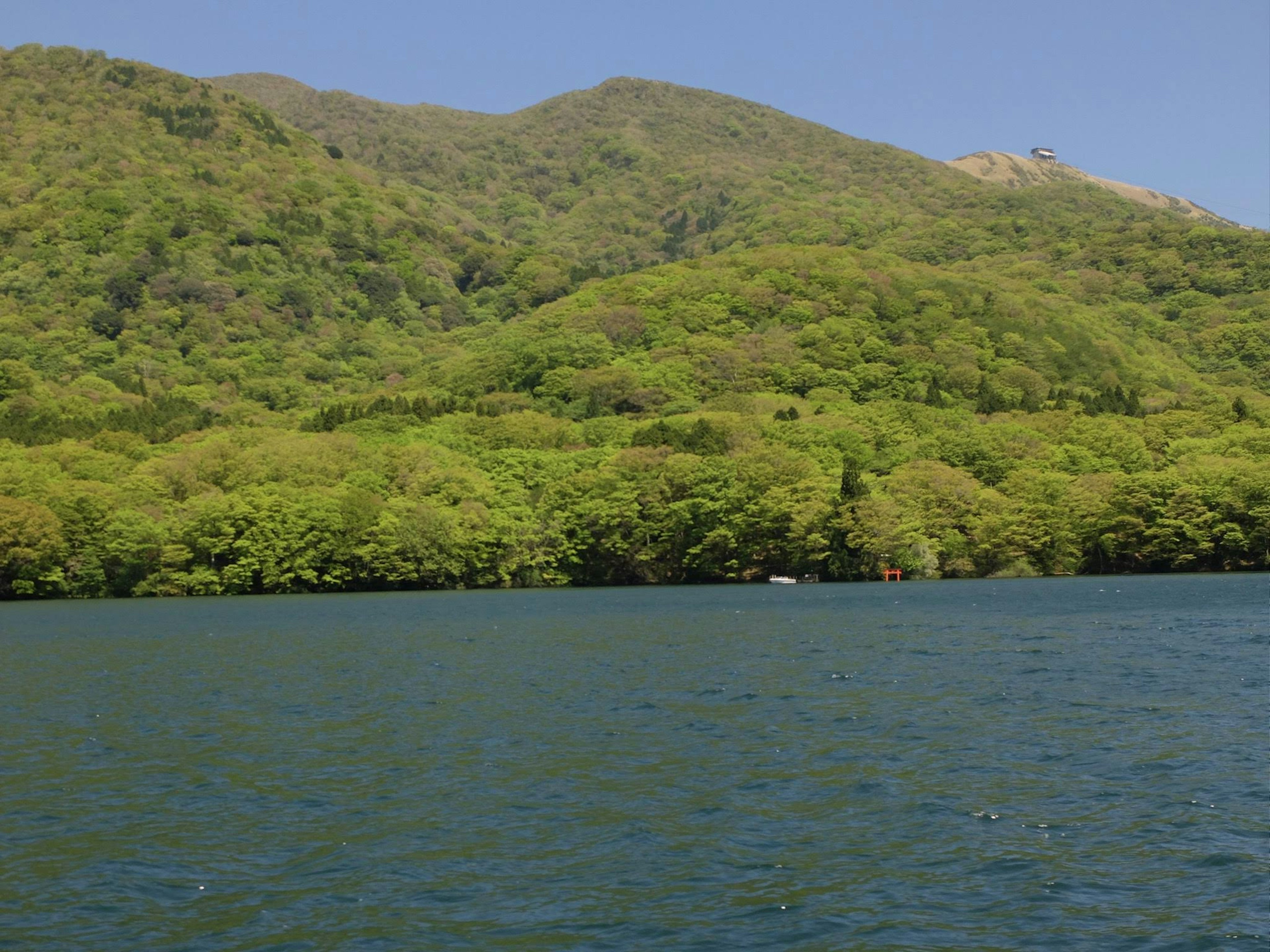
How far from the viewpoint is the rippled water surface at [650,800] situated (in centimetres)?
1558

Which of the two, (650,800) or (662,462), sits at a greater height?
(662,462)

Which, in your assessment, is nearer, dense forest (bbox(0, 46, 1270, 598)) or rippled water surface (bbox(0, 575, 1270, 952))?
rippled water surface (bbox(0, 575, 1270, 952))

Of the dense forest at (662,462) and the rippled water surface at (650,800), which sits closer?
the rippled water surface at (650,800)

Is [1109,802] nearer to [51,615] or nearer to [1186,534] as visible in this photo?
[51,615]

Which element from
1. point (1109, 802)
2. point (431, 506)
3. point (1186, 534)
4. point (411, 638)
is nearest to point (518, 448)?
point (431, 506)

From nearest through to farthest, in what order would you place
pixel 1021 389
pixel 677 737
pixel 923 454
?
pixel 677 737 < pixel 923 454 < pixel 1021 389

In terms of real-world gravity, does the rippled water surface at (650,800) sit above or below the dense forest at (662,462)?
below

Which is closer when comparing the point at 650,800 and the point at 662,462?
the point at 650,800

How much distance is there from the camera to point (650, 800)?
21578 millimetres

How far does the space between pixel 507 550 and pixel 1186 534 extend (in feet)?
173

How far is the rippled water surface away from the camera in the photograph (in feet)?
51.1

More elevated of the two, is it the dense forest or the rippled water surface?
the dense forest

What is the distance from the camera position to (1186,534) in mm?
100188

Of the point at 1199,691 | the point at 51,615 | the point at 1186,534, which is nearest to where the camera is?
the point at 1199,691
